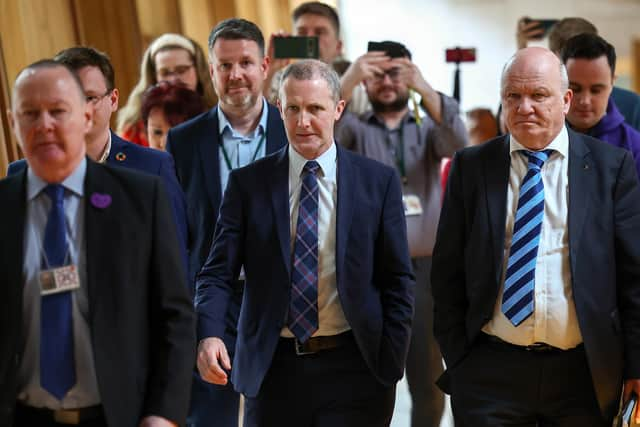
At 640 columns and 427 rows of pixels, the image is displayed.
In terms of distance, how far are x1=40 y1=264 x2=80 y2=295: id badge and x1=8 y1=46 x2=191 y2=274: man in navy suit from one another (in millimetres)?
942

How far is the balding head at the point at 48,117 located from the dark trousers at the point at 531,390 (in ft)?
4.99

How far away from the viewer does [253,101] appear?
159 inches

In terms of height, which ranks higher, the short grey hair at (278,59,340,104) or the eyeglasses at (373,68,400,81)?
the short grey hair at (278,59,340,104)

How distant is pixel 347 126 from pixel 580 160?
75.5 inches

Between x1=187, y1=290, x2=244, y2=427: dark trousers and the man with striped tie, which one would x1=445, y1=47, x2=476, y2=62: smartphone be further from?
x1=187, y1=290, x2=244, y2=427: dark trousers

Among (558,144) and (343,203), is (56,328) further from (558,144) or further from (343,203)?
A: (558,144)

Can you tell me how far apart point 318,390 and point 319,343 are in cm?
15

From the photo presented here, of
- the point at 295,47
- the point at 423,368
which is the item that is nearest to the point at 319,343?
the point at 423,368

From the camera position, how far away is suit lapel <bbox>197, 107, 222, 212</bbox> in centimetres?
395

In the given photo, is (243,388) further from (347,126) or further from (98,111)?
(347,126)

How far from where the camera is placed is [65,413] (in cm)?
239

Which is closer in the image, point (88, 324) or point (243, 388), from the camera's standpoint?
point (88, 324)

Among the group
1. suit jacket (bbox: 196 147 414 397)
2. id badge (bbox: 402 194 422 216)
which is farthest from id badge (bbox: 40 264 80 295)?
id badge (bbox: 402 194 422 216)

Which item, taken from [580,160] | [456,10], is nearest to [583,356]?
[580,160]
